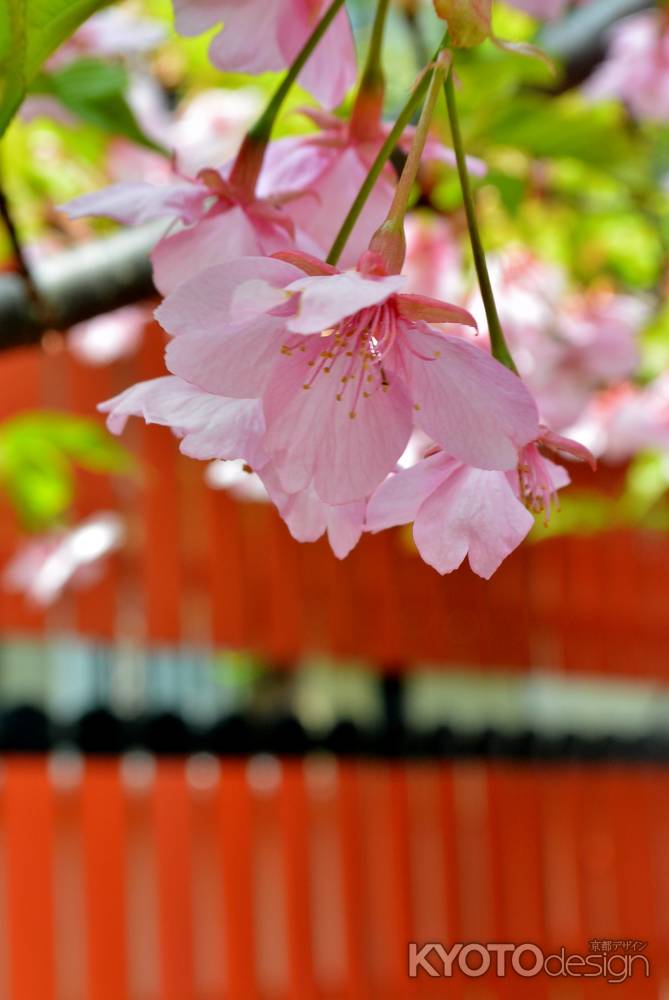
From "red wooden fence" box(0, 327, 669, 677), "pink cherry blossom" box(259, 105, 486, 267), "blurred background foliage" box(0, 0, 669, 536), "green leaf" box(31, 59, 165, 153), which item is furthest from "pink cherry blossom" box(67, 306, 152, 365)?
"pink cherry blossom" box(259, 105, 486, 267)

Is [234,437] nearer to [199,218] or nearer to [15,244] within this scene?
[199,218]

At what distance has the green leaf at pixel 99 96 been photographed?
56 centimetres

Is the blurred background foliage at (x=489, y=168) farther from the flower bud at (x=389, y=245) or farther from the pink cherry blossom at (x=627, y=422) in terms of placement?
the flower bud at (x=389, y=245)

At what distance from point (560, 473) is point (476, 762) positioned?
229cm

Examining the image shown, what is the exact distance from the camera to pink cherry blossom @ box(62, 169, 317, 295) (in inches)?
13.2

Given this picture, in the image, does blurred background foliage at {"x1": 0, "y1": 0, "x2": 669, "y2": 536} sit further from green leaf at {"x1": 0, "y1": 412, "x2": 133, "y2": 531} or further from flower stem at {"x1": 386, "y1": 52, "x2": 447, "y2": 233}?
flower stem at {"x1": 386, "y1": 52, "x2": 447, "y2": 233}

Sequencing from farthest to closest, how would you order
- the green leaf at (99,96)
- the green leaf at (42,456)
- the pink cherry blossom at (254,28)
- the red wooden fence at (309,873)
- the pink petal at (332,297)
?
1. the red wooden fence at (309,873)
2. the green leaf at (42,456)
3. the green leaf at (99,96)
4. the pink cherry blossom at (254,28)
5. the pink petal at (332,297)

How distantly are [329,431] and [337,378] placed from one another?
Result: 2 cm

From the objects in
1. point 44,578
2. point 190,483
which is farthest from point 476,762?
point 44,578

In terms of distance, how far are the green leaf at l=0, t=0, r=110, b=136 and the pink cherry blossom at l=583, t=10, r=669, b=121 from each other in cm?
82

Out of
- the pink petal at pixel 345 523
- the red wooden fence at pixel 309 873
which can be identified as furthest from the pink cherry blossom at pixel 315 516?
the red wooden fence at pixel 309 873

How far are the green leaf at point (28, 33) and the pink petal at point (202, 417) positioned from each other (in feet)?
0.26

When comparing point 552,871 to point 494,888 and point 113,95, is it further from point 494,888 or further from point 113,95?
point 113,95

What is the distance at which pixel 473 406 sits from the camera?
0.28 meters
